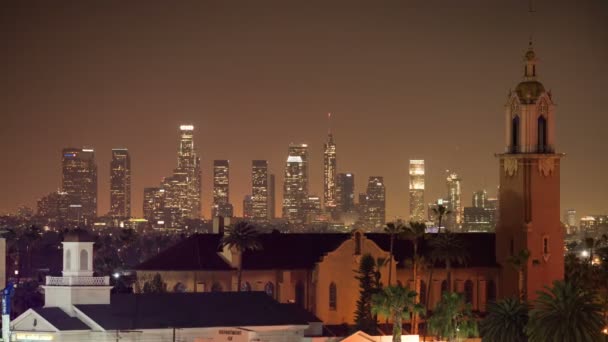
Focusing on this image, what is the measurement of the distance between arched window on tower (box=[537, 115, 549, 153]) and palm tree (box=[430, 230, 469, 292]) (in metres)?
10.3

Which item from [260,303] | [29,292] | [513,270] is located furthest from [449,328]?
[29,292]

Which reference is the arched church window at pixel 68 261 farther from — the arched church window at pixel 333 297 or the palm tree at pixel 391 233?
the palm tree at pixel 391 233

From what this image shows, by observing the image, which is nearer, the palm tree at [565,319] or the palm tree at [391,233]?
the palm tree at [565,319]

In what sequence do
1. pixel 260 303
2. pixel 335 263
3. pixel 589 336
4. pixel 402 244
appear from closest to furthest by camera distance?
pixel 589 336
pixel 260 303
pixel 335 263
pixel 402 244

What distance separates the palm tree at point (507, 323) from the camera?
445 ft

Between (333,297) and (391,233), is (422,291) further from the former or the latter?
(333,297)

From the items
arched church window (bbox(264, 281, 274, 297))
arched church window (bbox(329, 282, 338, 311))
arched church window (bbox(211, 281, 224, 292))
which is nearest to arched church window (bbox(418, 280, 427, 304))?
arched church window (bbox(329, 282, 338, 311))

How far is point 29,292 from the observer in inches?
7160

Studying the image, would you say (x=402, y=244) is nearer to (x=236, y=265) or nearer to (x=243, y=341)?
(x=236, y=265)

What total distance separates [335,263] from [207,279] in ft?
34.1

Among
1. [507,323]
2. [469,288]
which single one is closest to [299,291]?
[469,288]

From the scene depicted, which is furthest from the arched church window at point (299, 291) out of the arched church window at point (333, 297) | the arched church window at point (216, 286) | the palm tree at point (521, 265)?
the palm tree at point (521, 265)

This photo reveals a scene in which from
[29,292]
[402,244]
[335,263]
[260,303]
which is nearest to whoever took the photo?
[260,303]

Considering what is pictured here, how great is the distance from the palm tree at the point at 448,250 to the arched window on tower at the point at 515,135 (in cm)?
889
